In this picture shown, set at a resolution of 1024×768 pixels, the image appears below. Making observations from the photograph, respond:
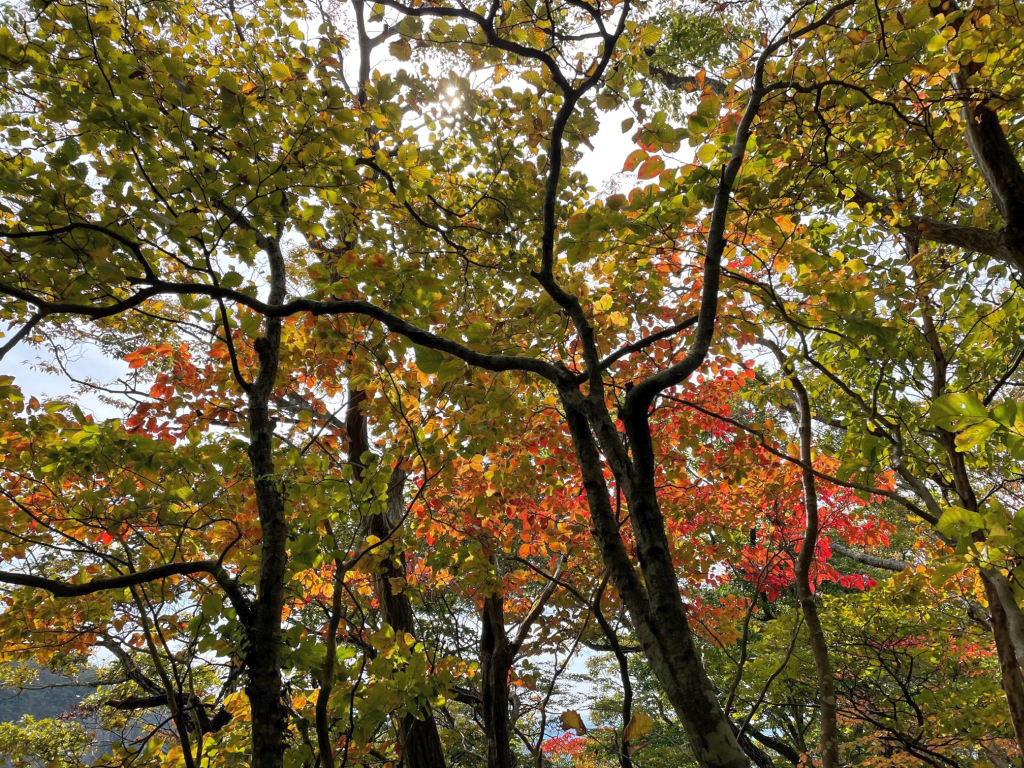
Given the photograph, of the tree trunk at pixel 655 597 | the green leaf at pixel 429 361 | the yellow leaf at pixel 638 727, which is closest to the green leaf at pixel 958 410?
the tree trunk at pixel 655 597

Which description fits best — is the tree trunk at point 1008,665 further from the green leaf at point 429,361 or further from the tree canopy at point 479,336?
the green leaf at point 429,361

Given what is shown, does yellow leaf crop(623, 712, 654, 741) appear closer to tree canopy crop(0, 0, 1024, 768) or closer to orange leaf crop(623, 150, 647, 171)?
tree canopy crop(0, 0, 1024, 768)

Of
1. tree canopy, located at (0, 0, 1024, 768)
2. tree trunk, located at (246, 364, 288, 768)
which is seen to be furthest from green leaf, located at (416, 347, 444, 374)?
tree trunk, located at (246, 364, 288, 768)

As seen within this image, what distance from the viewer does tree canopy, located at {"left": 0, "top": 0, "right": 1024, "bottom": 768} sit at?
2.03m

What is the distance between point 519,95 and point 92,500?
3.03 meters

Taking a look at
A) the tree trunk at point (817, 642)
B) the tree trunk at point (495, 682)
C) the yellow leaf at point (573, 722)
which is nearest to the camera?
the yellow leaf at point (573, 722)

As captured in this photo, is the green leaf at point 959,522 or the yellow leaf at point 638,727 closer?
the green leaf at point 959,522

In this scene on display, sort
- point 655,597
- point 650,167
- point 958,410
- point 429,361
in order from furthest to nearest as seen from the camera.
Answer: point 429,361
point 650,167
point 655,597
point 958,410

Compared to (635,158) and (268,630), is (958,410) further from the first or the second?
(268,630)

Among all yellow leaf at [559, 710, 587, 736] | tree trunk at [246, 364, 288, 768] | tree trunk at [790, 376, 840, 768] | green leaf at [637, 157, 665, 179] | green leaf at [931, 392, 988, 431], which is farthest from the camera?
tree trunk at [790, 376, 840, 768]

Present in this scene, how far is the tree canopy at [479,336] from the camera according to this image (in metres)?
2.03

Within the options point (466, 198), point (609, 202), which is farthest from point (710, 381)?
point (609, 202)

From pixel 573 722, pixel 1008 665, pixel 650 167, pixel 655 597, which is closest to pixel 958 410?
pixel 655 597

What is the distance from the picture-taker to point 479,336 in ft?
7.94
